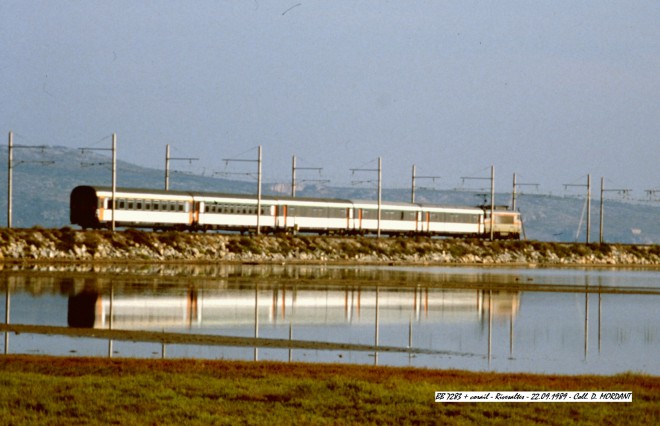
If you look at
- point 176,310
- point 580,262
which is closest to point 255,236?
point 580,262

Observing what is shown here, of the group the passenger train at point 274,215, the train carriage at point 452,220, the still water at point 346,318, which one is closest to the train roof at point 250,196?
the passenger train at point 274,215

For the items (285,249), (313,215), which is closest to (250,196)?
(285,249)

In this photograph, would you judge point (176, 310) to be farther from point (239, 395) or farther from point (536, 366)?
point (239, 395)

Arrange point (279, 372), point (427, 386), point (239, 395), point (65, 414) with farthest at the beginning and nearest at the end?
point (279, 372) → point (427, 386) → point (239, 395) → point (65, 414)

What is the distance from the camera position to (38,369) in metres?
22.6

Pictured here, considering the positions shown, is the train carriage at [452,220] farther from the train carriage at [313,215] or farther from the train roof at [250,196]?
the train carriage at [313,215]

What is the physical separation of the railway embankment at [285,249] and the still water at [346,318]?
10079 millimetres

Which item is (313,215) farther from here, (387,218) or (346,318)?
(346,318)

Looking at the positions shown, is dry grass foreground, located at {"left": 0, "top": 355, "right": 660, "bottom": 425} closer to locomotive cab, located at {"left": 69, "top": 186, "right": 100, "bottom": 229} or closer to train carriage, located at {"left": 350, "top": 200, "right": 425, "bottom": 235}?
locomotive cab, located at {"left": 69, "top": 186, "right": 100, "bottom": 229}

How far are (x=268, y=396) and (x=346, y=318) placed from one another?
20745 mm

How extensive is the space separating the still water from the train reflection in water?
59 millimetres

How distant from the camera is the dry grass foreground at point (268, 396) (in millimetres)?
18203

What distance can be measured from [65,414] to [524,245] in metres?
108

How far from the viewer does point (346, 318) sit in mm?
40656
